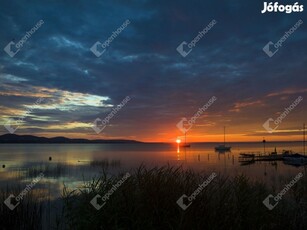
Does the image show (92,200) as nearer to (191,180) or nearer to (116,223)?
A: (116,223)

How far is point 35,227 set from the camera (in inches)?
543

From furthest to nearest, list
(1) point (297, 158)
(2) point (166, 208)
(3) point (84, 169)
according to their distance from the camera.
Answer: (1) point (297, 158), (3) point (84, 169), (2) point (166, 208)

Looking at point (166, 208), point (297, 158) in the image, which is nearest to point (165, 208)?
point (166, 208)

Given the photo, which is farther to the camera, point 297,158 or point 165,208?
point 297,158

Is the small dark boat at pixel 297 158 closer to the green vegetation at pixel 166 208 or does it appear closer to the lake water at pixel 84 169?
the lake water at pixel 84 169

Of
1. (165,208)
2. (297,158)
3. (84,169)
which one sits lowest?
(84,169)

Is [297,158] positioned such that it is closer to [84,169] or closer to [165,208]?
[84,169]

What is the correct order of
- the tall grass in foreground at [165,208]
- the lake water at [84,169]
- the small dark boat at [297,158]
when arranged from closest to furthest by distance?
1. the tall grass in foreground at [165,208]
2. the lake water at [84,169]
3. the small dark boat at [297,158]

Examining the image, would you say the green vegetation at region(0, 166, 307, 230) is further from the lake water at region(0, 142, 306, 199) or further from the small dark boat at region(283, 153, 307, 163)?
the small dark boat at region(283, 153, 307, 163)

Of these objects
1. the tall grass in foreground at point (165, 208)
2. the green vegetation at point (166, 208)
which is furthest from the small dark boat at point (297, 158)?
the tall grass in foreground at point (165, 208)

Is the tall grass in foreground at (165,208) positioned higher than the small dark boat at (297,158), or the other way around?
the tall grass in foreground at (165,208)

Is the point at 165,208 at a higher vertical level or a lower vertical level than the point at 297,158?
higher

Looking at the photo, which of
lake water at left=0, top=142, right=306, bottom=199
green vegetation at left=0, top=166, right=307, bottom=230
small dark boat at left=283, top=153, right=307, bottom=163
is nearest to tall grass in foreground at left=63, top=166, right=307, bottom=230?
green vegetation at left=0, top=166, right=307, bottom=230

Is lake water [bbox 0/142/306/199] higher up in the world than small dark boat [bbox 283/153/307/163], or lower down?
lower down
